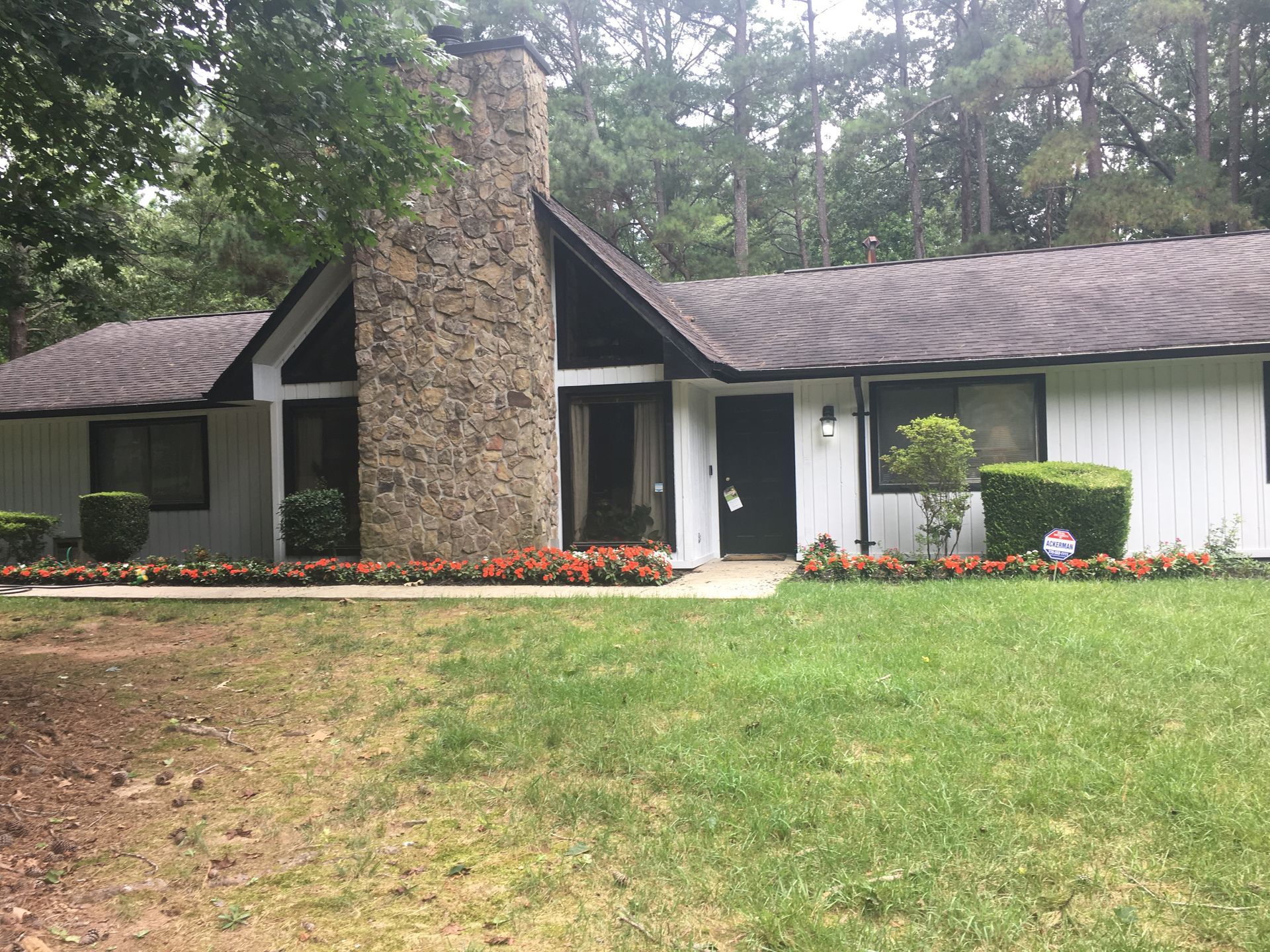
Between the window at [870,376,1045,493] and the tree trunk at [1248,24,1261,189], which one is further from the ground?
the tree trunk at [1248,24,1261,189]

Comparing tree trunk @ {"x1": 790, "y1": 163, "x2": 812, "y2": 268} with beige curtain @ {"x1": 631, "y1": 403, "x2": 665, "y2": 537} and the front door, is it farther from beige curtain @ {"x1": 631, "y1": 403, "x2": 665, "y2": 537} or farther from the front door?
beige curtain @ {"x1": 631, "y1": 403, "x2": 665, "y2": 537}

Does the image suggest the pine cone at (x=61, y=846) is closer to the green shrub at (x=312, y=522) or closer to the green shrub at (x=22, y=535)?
the green shrub at (x=312, y=522)

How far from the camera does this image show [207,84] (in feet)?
20.1

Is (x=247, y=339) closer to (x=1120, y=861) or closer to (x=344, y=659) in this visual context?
(x=344, y=659)

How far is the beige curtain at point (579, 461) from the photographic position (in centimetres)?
1075

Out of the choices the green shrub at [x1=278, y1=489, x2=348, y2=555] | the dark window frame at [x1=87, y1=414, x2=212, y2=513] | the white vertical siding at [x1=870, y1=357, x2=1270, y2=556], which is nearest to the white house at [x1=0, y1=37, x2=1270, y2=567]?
the white vertical siding at [x1=870, y1=357, x2=1270, y2=556]

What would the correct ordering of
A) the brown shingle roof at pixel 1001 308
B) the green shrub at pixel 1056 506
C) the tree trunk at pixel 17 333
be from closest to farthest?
1. the green shrub at pixel 1056 506
2. the brown shingle roof at pixel 1001 308
3. the tree trunk at pixel 17 333

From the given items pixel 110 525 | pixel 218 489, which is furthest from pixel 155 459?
pixel 110 525

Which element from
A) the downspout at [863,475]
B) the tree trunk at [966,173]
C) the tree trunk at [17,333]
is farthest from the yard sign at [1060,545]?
the tree trunk at [17,333]

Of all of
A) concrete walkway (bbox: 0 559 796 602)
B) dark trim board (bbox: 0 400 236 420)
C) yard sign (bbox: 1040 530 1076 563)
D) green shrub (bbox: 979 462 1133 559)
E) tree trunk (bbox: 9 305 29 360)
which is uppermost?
tree trunk (bbox: 9 305 29 360)

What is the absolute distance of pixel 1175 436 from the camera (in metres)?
9.90

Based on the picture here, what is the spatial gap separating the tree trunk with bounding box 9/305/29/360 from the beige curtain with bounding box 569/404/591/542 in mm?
18160

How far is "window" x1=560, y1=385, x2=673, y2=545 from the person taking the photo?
10.5 meters

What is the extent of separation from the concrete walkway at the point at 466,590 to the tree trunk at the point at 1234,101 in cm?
1758
